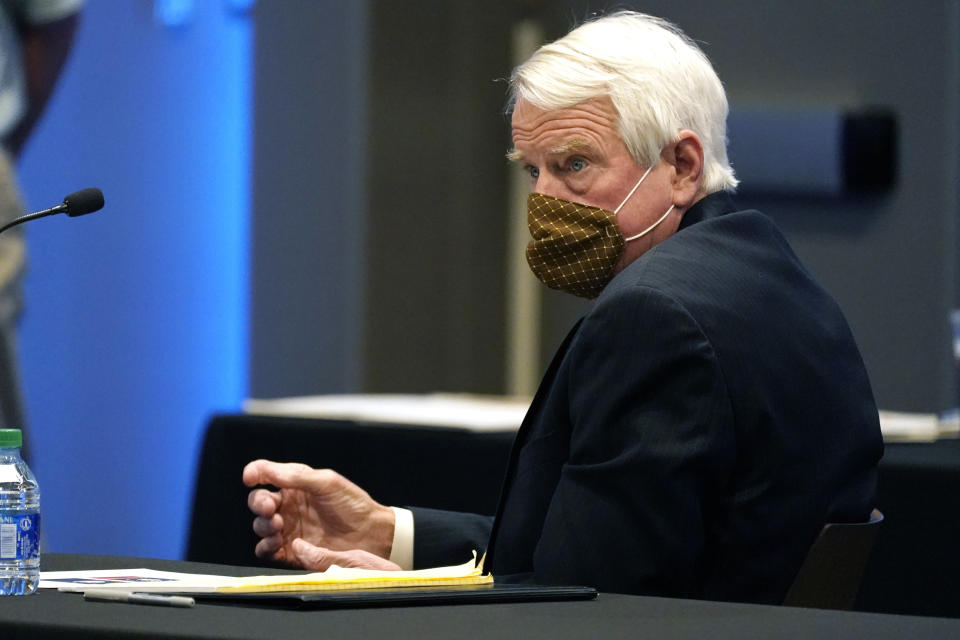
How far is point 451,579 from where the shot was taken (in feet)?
4.41

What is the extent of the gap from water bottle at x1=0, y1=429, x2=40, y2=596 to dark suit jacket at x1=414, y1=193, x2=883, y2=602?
514mm

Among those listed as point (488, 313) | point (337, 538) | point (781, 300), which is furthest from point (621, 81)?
point (488, 313)

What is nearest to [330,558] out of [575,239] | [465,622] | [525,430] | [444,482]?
[525,430]

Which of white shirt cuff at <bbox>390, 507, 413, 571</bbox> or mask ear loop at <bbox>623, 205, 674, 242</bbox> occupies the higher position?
mask ear loop at <bbox>623, 205, 674, 242</bbox>

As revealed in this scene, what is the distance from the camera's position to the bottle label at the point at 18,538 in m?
1.32

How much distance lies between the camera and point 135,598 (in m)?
1.21

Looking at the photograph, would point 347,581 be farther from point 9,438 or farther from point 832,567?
point 832,567

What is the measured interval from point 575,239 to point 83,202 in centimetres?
61

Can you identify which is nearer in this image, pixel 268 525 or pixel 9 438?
pixel 9 438

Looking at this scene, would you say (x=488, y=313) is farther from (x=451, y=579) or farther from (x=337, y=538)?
(x=451, y=579)

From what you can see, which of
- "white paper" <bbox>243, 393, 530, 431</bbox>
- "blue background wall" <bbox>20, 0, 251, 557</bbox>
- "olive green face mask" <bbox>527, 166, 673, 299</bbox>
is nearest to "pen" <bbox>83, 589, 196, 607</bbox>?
"olive green face mask" <bbox>527, 166, 673, 299</bbox>

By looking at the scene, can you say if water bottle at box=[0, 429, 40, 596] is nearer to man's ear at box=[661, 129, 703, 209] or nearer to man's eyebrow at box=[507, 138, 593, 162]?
man's eyebrow at box=[507, 138, 593, 162]

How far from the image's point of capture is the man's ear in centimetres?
184

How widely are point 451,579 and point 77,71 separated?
3152 mm
